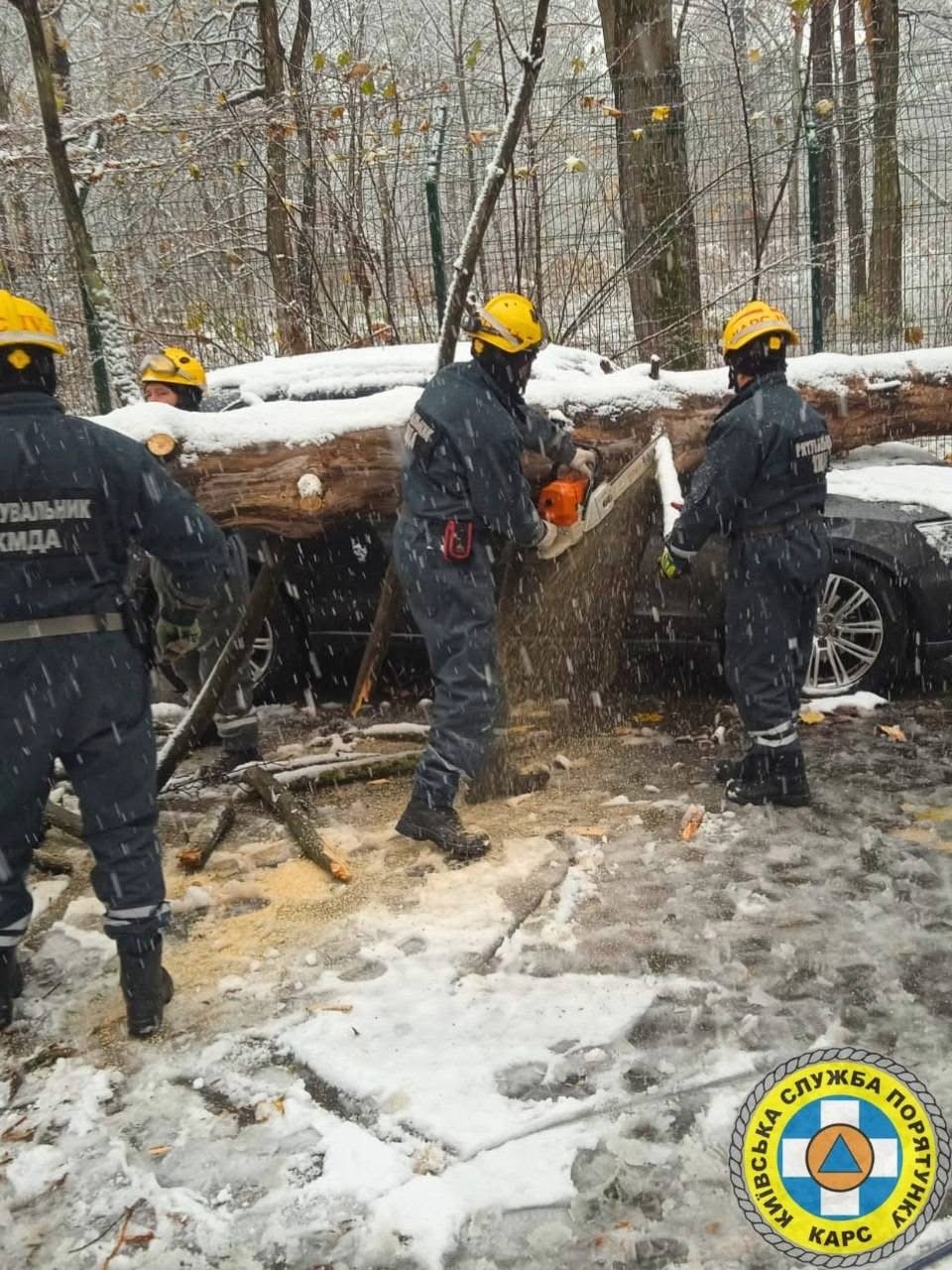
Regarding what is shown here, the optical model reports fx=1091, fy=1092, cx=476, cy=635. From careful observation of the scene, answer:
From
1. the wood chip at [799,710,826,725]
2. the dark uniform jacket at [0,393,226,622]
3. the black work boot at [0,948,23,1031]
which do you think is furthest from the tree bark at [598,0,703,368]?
the black work boot at [0,948,23,1031]

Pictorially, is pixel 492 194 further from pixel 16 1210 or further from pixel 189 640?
pixel 16 1210

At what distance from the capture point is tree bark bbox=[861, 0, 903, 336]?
27.4ft

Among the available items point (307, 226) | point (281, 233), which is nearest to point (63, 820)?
point (307, 226)

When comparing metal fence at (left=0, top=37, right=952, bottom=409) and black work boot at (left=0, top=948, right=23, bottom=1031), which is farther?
metal fence at (left=0, top=37, right=952, bottom=409)

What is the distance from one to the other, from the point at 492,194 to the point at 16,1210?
4.38 meters

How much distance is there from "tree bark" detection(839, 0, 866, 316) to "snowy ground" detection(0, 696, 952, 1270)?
17.7ft

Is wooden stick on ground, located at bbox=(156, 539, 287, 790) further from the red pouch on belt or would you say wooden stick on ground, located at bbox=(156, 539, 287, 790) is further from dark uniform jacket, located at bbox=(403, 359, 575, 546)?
the red pouch on belt

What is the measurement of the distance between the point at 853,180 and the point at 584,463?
215 inches

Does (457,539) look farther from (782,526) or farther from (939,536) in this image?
(939,536)

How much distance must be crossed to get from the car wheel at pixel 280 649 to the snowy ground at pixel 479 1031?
1.51m

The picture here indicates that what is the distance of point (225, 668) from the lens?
4.82 meters

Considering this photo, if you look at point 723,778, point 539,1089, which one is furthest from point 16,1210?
point 723,778

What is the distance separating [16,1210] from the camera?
2516 millimetres

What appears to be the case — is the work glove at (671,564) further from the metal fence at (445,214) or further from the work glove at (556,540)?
the metal fence at (445,214)
